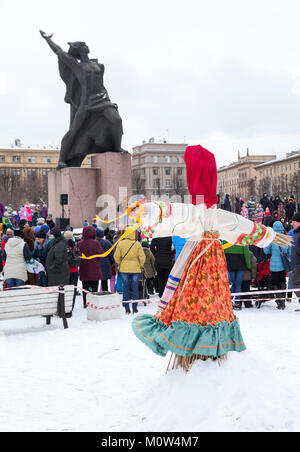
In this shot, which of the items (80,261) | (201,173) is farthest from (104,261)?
(201,173)

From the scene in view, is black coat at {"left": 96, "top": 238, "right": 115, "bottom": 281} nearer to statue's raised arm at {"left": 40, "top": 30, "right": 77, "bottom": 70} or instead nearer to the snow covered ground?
the snow covered ground

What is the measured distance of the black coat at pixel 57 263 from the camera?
28.0 feet

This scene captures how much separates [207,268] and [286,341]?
3421mm

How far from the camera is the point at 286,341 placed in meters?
6.70

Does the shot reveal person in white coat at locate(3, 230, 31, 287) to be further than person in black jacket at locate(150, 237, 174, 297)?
No

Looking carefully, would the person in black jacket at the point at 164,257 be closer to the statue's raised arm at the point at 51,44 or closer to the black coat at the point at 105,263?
the black coat at the point at 105,263

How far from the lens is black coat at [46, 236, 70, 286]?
853 cm

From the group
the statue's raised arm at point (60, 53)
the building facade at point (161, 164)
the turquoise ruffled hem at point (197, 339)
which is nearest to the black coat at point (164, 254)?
the turquoise ruffled hem at point (197, 339)

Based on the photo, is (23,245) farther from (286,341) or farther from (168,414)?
(168,414)

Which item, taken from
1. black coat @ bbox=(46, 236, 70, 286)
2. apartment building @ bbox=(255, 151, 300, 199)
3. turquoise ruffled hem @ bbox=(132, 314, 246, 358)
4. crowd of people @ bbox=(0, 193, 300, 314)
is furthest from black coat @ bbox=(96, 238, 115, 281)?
apartment building @ bbox=(255, 151, 300, 199)

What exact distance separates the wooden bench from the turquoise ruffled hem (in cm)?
407

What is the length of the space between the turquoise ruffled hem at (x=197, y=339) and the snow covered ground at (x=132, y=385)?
0.14 metres
